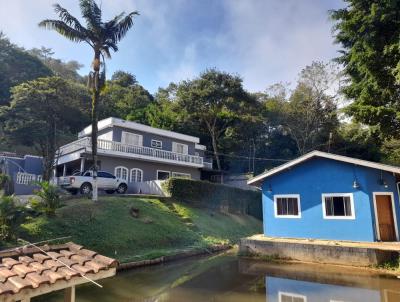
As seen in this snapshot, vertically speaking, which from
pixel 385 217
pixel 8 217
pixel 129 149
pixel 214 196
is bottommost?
pixel 8 217

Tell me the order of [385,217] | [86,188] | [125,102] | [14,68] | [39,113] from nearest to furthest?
[385,217] < [86,188] < [39,113] < [14,68] < [125,102]

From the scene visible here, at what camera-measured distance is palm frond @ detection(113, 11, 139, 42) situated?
1792cm

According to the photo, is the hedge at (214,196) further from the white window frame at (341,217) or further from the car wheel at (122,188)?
the white window frame at (341,217)

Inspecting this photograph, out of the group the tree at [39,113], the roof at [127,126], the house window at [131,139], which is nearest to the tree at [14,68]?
the tree at [39,113]

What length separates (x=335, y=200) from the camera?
15.4 metres

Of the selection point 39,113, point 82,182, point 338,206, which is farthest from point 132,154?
point 338,206

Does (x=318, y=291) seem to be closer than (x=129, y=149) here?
Yes

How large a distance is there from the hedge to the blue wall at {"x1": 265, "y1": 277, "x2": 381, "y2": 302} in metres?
14.0

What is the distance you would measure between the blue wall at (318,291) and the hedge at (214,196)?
14009mm

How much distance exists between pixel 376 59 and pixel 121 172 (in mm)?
19467

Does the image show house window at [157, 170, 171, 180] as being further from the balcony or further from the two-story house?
the balcony

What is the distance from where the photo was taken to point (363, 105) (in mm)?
16375

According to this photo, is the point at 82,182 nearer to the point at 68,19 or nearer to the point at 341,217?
the point at 68,19

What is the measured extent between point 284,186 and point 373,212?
4.49 metres
